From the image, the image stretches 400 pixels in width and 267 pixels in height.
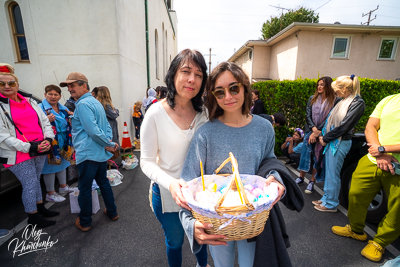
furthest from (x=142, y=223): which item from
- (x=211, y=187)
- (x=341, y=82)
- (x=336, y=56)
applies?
(x=336, y=56)

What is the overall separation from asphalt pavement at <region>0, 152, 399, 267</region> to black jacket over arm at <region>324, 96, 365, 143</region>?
1334 millimetres

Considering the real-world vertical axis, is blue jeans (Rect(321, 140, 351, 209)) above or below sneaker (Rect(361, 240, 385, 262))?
above

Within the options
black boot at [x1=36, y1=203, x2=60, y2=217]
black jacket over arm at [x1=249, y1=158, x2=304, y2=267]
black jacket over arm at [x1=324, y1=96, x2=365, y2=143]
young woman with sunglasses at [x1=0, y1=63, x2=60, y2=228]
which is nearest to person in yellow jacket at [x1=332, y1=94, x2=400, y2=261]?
black jacket over arm at [x1=324, y1=96, x2=365, y2=143]

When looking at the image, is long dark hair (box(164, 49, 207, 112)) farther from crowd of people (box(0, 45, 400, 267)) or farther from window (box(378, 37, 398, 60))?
window (box(378, 37, 398, 60))

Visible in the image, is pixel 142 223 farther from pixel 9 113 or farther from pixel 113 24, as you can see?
pixel 113 24

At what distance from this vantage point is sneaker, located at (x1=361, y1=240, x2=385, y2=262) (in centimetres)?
226

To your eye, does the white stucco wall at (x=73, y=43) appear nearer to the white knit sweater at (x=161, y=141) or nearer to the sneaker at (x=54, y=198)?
the sneaker at (x=54, y=198)

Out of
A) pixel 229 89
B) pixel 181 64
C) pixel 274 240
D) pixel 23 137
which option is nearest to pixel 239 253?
pixel 274 240

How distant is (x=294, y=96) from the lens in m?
5.54

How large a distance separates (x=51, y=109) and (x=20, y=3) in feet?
16.5

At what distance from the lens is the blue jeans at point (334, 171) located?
3.05m

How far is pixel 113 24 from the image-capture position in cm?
577

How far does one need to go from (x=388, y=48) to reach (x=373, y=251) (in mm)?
17303

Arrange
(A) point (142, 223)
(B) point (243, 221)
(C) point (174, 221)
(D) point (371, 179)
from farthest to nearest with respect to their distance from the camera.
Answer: (A) point (142, 223), (D) point (371, 179), (C) point (174, 221), (B) point (243, 221)
